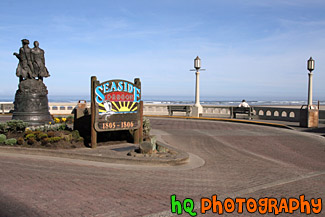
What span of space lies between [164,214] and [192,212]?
1.63 ft

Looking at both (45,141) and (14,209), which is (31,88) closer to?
(45,141)

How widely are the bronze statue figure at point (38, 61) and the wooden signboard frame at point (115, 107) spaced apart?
18.4 ft

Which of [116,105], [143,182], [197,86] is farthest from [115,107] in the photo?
[197,86]

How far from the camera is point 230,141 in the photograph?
46.3ft

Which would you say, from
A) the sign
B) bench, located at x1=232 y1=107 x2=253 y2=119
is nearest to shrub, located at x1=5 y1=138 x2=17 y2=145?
the sign

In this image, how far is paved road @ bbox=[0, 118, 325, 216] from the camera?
5574 millimetres

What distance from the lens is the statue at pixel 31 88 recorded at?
14305 mm

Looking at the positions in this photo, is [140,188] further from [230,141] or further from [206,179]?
[230,141]

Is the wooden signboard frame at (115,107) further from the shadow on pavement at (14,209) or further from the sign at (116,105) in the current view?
the shadow on pavement at (14,209)

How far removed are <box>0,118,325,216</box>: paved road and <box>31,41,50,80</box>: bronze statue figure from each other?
614cm

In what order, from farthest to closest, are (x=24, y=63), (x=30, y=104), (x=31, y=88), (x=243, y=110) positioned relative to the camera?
(x=243, y=110), (x=24, y=63), (x=31, y=88), (x=30, y=104)

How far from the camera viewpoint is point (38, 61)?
15.0 m

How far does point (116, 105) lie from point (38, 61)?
5.98m

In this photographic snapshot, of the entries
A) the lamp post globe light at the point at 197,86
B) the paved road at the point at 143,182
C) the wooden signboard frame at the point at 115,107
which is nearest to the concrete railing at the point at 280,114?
the lamp post globe light at the point at 197,86
